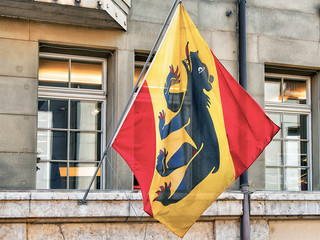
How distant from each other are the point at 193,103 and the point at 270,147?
3.32 metres

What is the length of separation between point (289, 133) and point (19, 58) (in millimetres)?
4433

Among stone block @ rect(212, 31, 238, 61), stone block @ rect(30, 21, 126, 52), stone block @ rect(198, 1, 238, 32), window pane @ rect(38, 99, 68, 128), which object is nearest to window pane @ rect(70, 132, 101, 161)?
window pane @ rect(38, 99, 68, 128)

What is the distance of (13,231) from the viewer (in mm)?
7836

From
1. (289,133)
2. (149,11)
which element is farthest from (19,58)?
(289,133)

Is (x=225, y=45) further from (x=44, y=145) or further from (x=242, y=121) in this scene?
(x=44, y=145)

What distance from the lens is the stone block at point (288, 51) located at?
9.69 meters

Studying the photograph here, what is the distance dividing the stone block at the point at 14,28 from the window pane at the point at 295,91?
14.0 feet

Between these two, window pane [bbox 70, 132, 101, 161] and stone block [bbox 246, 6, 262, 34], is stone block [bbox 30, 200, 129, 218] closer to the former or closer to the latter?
window pane [bbox 70, 132, 101, 161]

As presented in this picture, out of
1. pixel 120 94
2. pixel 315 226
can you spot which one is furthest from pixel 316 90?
pixel 120 94

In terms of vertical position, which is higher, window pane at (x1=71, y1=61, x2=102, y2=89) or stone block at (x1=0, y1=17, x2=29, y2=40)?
stone block at (x1=0, y1=17, x2=29, y2=40)

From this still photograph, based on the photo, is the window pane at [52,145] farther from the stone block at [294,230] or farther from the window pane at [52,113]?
the stone block at [294,230]

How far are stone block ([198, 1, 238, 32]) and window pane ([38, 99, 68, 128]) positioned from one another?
2.37m

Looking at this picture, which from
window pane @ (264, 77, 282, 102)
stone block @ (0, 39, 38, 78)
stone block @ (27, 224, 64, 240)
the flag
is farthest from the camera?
window pane @ (264, 77, 282, 102)

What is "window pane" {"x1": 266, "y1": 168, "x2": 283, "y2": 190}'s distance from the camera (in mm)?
9762
